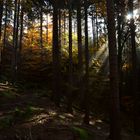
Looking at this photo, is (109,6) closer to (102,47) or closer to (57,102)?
(57,102)

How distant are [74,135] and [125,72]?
1886 centimetres

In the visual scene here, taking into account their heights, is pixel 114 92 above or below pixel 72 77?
below

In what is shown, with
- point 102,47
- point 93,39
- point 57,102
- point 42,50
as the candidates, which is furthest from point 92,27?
point 57,102

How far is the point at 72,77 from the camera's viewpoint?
17.2 m

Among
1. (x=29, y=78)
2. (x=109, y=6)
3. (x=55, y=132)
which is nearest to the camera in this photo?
(x=55, y=132)

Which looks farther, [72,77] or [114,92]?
[72,77]

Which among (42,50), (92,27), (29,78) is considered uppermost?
(92,27)

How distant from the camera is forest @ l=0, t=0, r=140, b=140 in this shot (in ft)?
33.8

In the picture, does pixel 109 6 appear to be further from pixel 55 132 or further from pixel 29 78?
pixel 29 78

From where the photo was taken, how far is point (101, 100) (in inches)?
1034

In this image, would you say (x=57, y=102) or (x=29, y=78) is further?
(x=29, y=78)

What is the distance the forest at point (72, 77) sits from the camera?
33.8ft

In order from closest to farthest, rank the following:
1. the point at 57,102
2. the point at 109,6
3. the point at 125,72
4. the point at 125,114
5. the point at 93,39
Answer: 1. the point at 109,6
2. the point at 57,102
3. the point at 125,114
4. the point at 125,72
5. the point at 93,39

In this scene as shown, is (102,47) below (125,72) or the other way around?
the other way around
